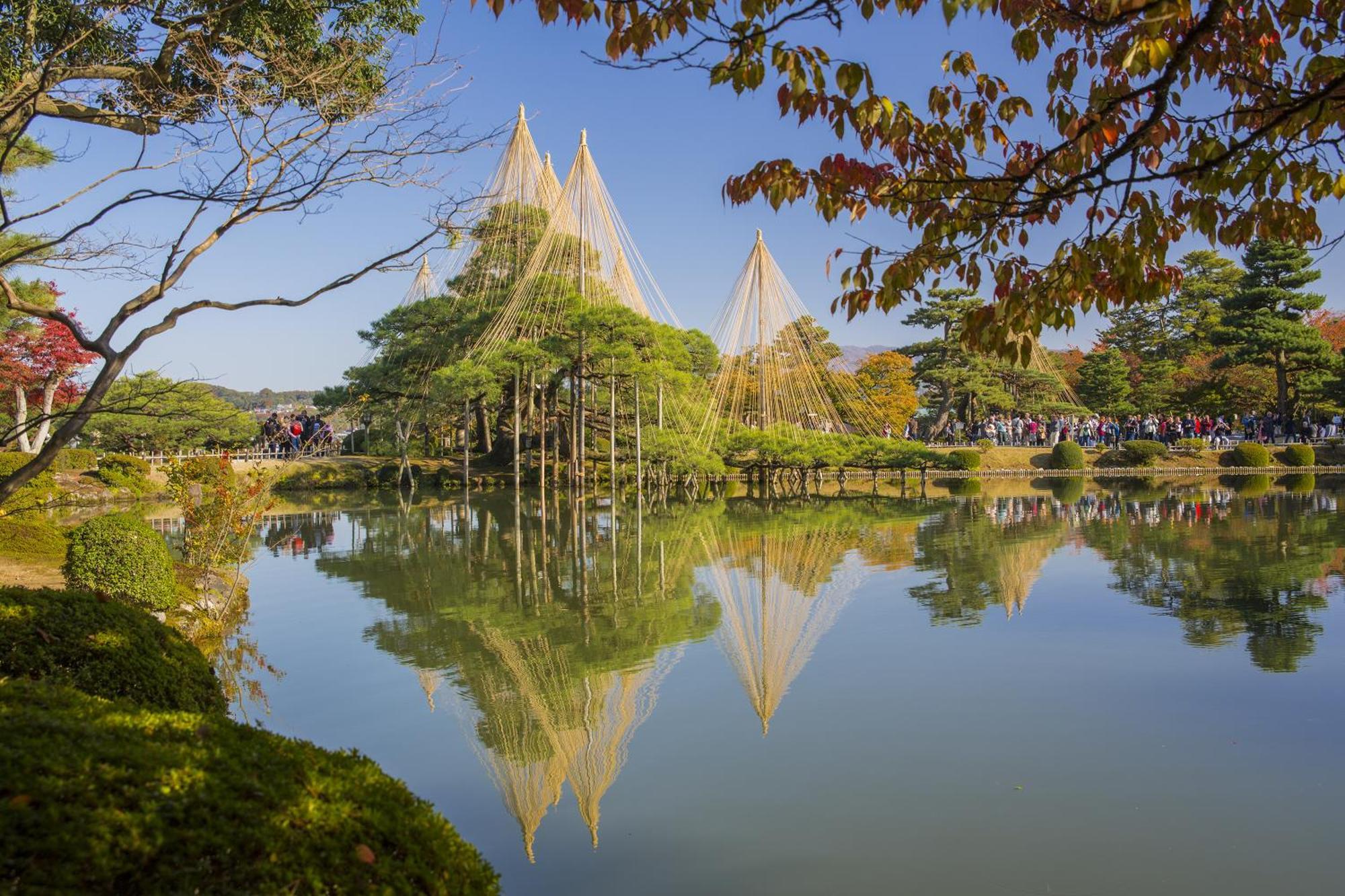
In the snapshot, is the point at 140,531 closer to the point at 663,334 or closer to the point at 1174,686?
the point at 1174,686

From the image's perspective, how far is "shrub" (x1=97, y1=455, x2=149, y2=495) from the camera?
22.8m

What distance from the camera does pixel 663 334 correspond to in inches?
920

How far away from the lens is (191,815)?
1905 millimetres

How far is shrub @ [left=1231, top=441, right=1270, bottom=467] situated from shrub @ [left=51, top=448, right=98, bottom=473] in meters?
34.2

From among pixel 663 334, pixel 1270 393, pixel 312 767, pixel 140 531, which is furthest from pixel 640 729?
pixel 1270 393

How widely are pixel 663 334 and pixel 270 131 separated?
19261 mm

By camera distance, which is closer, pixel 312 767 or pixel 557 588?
pixel 312 767

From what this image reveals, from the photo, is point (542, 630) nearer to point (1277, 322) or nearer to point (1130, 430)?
point (1277, 322)

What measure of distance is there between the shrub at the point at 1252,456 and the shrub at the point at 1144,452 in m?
2.22

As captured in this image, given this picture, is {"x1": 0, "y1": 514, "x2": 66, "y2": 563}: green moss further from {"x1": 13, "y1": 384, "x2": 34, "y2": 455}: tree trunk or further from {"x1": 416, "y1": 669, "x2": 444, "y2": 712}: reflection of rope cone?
{"x1": 13, "y1": 384, "x2": 34, "y2": 455}: tree trunk

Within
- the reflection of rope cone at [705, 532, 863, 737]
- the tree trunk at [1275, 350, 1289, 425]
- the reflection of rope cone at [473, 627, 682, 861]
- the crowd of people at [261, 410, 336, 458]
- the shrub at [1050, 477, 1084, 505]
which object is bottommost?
the reflection of rope cone at [473, 627, 682, 861]

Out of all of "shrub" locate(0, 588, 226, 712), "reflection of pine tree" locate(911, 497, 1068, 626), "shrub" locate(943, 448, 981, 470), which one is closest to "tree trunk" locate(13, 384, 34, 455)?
"reflection of pine tree" locate(911, 497, 1068, 626)

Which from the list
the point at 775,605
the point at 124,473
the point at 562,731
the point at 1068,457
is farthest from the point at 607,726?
the point at 1068,457

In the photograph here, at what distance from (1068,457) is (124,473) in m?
28.9
